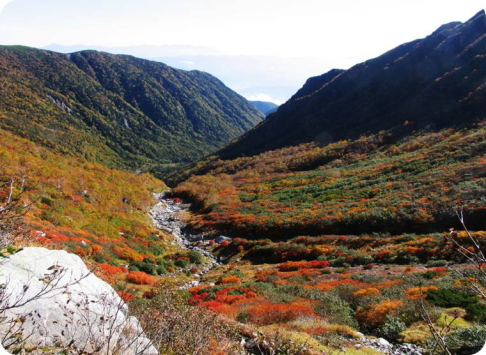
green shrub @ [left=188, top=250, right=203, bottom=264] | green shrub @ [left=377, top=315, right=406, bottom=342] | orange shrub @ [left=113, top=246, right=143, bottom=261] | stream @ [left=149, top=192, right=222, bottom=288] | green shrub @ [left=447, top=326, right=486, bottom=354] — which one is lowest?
stream @ [left=149, top=192, right=222, bottom=288]

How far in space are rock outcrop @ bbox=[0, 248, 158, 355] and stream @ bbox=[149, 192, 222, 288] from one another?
12849 millimetres

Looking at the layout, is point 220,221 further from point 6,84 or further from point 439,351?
point 6,84

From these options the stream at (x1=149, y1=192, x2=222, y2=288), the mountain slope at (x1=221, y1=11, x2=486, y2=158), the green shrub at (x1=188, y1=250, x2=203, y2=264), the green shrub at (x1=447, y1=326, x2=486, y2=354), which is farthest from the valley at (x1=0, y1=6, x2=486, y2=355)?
the mountain slope at (x1=221, y1=11, x2=486, y2=158)

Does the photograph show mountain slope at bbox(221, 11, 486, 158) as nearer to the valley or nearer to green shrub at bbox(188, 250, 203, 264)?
the valley

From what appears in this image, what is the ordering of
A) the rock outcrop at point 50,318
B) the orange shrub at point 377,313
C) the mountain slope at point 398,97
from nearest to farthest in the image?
the rock outcrop at point 50,318
the orange shrub at point 377,313
the mountain slope at point 398,97

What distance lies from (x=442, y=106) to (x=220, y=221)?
5852 cm

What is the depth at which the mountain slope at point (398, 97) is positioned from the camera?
201ft

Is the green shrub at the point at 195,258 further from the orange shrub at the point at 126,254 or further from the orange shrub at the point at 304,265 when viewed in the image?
the orange shrub at the point at 304,265

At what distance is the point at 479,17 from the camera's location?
79.6m

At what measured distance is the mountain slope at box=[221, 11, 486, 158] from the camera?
6116 centimetres

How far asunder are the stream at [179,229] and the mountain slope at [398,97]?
5146 cm

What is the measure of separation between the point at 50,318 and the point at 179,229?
99.7ft

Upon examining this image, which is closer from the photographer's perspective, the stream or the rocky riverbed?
the rocky riverbed

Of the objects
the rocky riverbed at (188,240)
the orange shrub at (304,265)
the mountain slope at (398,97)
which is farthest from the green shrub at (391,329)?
the mountain slope at (398,97)
